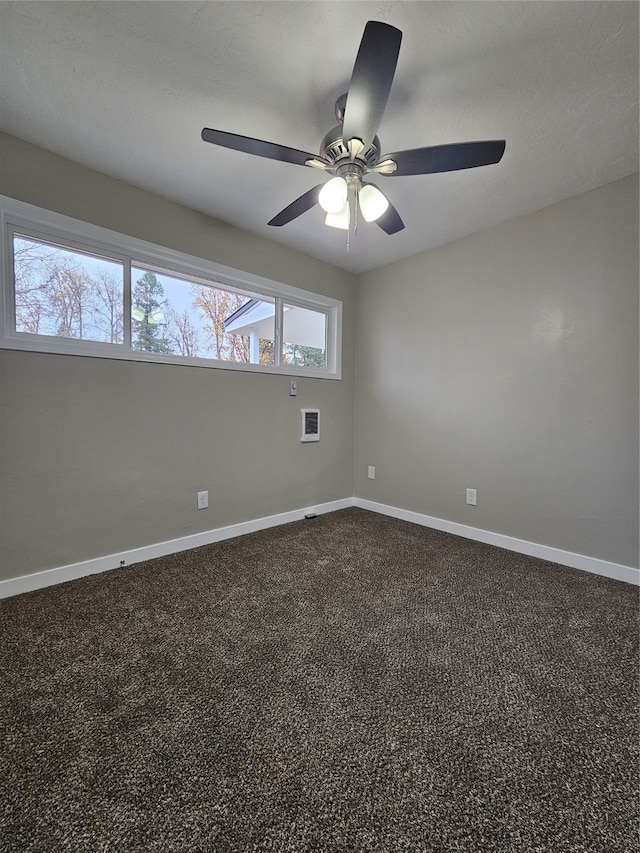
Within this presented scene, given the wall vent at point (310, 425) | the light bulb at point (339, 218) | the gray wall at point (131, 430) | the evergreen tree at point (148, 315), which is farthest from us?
the wall vent at point (310, 425)

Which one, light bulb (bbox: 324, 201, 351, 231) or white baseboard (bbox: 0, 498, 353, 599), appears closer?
light bulb (bbox: 324, 201, 351, 231)

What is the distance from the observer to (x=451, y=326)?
2.98 m

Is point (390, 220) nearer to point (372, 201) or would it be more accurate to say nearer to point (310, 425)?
point (372, 201)

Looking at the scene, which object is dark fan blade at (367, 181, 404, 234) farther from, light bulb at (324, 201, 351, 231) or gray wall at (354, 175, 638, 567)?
gray wall at (354, 175, 638, 567)

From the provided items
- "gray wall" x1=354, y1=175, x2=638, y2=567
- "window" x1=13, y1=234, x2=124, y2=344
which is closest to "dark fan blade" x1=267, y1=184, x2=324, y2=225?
"window" x1=13, y1=234, x2=124, y2=344

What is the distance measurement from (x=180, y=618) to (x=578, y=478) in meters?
2.57

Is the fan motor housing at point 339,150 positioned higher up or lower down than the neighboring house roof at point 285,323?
higher up

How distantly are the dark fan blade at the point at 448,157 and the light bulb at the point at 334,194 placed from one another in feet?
0.69

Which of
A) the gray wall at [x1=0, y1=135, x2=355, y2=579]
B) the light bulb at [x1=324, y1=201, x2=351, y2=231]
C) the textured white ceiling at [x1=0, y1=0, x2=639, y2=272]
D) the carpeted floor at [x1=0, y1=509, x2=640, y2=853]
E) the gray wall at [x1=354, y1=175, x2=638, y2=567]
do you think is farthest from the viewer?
the gray wall at [x1=354, y1=175, x2=638, y2=567]

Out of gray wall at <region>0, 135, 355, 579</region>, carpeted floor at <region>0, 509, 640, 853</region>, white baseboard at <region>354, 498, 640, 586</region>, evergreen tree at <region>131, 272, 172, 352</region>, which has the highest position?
evergreen tree at <region>131, 272, 172, 352</region>

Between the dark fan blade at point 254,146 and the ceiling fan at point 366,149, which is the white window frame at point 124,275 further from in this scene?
the dark fan blade at point 254,146

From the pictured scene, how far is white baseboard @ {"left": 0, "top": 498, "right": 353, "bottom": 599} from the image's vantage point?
6.47 ft

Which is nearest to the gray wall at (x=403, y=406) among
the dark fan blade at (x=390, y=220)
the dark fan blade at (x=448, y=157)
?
the dark fan blade at (x=390, y=220)

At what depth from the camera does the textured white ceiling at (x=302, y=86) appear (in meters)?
1.28
